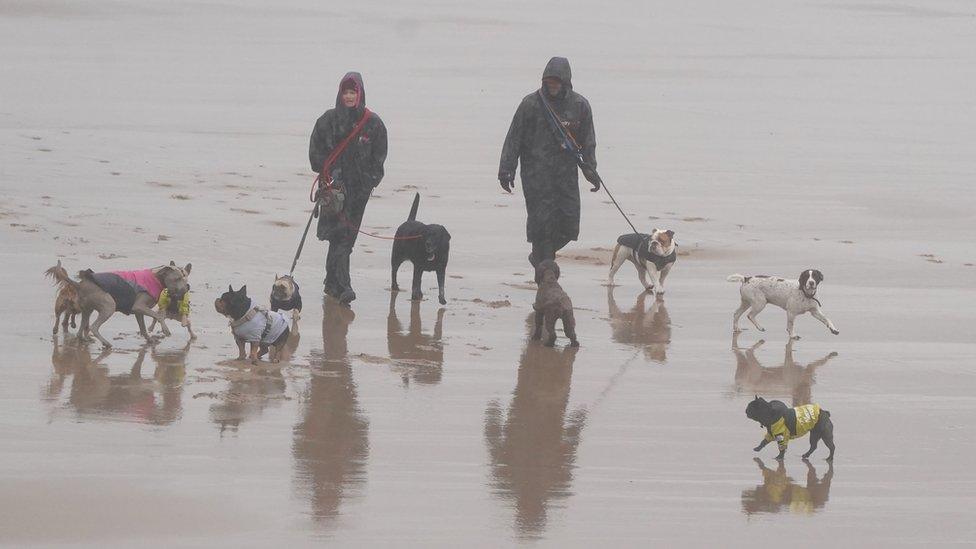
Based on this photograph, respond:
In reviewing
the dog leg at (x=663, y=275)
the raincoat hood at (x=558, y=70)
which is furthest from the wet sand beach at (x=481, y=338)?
the raincoat hood at (x=558, y=70)

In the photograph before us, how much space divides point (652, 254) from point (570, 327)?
7.50 feet

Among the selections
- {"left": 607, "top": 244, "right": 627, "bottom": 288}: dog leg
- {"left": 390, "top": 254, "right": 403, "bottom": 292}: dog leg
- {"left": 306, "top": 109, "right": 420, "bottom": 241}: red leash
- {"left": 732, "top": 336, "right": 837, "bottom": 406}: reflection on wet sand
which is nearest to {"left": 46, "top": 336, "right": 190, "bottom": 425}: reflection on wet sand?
{"left": 306, "top": 109, "right": 420, "bottom": 241}: red leash

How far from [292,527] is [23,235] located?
761 cm

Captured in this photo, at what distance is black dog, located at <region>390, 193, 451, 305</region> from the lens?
40.5 feet

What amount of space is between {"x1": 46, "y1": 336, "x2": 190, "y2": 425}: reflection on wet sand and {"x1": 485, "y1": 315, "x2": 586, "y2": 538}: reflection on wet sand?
1751 millimetres

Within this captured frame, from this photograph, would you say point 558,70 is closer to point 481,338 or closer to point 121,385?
point 481,338

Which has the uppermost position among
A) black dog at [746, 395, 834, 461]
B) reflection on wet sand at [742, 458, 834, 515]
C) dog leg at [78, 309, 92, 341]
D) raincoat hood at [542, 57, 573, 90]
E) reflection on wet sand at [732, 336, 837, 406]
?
raincoat hood at [542, 57, 573, 90]

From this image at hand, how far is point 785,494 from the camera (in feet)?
26.1

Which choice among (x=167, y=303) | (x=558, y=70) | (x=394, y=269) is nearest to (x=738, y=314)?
(x=558, y=70)

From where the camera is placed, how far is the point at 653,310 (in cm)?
1255

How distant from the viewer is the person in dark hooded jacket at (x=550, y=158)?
1234 centimetres

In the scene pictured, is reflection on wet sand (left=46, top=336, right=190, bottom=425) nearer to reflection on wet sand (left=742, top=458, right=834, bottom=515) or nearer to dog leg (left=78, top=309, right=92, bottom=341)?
dog leg (left=78, top=309, right=92, bottom=341)

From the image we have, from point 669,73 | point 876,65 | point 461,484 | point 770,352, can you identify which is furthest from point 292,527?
point 876,65

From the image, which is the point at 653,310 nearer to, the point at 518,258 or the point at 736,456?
the point at 518,258
